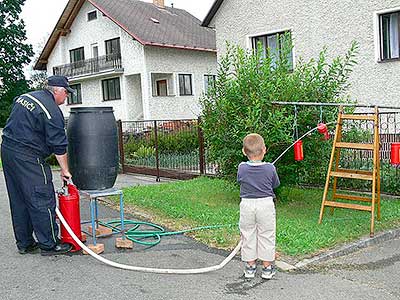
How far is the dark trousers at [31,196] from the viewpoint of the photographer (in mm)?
5535

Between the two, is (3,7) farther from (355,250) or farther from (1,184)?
(355,250)

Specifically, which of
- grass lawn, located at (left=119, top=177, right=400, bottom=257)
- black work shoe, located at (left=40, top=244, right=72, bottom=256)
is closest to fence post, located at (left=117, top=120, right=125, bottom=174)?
grass lawn, located at (left=119, top=177, right=400, bottom=257)

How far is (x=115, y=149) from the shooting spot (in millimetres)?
6336

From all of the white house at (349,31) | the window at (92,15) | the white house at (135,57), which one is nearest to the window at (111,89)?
the white house at (135,57)

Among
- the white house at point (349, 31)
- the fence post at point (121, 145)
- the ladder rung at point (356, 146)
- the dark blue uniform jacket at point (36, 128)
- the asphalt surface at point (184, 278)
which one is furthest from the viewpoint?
the fence post at point (121, 145)

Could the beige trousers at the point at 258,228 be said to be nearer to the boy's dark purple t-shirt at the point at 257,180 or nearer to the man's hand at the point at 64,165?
the boy's dark purple t-shirt at the point at 257,180

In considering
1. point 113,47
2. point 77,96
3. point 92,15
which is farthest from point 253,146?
point 77,96

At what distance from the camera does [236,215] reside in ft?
23.6

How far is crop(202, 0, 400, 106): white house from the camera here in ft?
44.4

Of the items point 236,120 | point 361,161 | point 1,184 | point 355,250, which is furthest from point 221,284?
point 1,184

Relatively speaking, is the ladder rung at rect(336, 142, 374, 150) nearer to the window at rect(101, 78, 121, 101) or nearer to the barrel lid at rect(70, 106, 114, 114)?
the barrel lid at rect(70, 106, 114, 114)

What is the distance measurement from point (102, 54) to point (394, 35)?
63.7 feet

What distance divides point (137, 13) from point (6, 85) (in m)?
15.5

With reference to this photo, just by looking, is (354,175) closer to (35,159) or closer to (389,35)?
(35,159)
